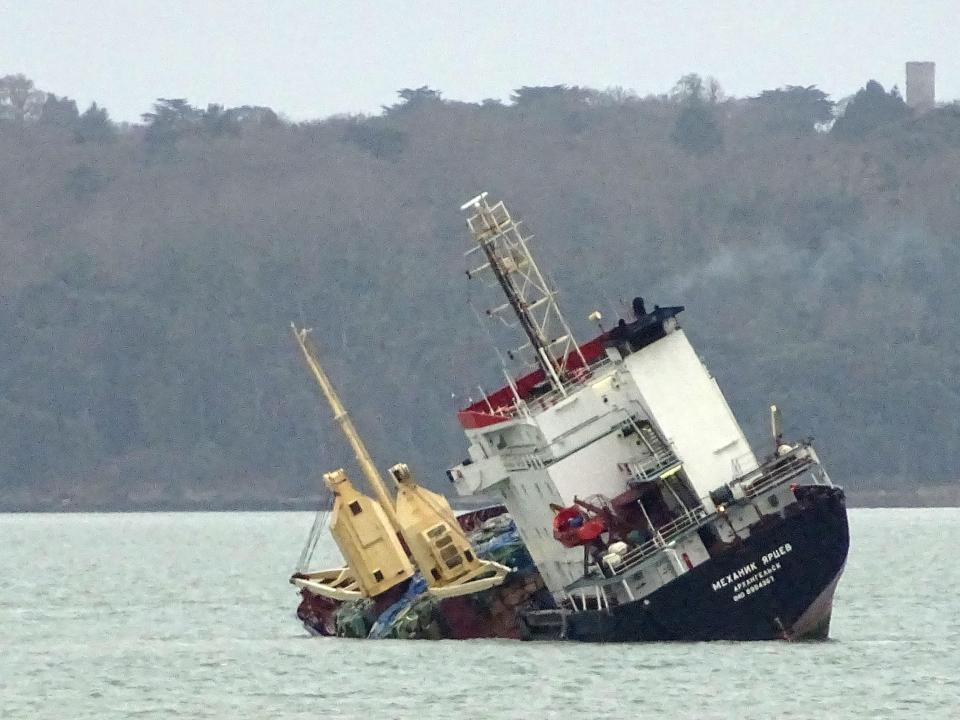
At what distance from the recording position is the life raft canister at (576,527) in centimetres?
5725

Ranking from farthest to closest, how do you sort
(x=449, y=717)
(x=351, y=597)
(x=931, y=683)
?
1. (x=351, y=597)
2. (x=931, y=683)
3. (x=449, y=717)

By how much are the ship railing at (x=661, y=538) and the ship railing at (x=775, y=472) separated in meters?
1.09

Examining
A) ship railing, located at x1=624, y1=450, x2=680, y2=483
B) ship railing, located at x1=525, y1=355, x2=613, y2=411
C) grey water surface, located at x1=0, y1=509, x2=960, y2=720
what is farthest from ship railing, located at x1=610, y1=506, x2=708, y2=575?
ship railing, located at x1=525, y1=355, x2=613, y2=411

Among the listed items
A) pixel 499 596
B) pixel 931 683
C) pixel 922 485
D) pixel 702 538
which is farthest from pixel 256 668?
pixel 922 485

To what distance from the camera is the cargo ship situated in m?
56.5

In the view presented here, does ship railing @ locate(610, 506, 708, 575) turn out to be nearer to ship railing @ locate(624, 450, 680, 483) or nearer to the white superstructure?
the white superstructure

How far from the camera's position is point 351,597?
67500 millimetres

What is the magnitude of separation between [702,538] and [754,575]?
67.9 inches

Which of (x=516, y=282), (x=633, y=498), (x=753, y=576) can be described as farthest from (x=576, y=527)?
(x=516, y=282)

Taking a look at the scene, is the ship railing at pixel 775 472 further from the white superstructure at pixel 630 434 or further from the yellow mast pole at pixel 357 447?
the yellow mast pole at pixel 357 447

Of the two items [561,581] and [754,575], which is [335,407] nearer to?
[561,581]

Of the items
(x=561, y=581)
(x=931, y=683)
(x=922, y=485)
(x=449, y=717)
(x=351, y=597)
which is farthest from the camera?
(x=922, y=485)

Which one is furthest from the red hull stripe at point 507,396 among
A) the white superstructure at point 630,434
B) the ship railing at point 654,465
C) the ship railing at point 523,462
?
the ship railing at point 654,465

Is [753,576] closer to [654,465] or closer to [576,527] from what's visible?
[654,465]
